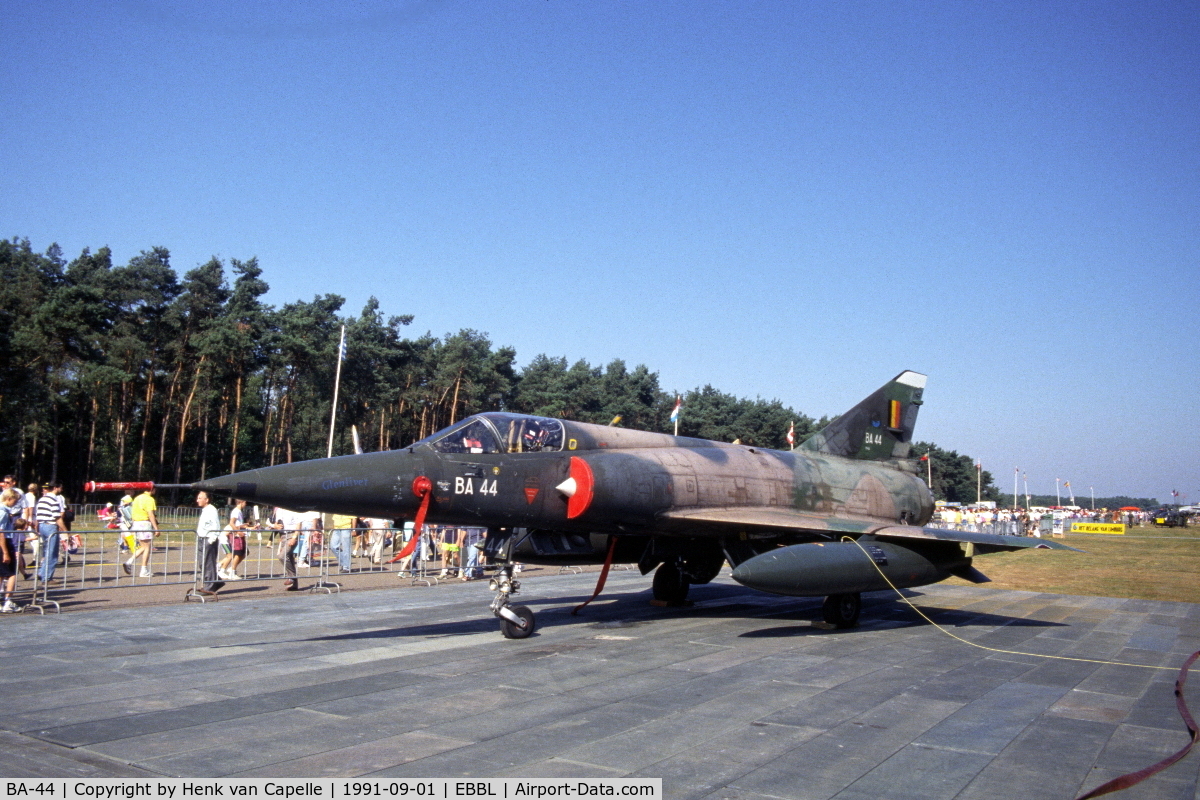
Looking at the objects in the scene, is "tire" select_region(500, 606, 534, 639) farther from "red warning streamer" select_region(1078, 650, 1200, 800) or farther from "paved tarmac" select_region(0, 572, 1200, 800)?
"red warning streamer" select_region(1078, 650, 1200, 800)

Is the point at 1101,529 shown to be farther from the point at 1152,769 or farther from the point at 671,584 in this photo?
the point at 1152,769

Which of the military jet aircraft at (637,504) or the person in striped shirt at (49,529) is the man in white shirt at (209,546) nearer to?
the person in striped shirt at (49,529)

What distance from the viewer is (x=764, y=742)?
21.7 feet

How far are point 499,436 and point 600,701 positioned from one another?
14.5ft

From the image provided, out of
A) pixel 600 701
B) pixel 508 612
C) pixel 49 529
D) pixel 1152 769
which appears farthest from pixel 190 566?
pixel 1152 769

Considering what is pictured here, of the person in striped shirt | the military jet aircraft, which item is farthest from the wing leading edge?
the person in striped shirt

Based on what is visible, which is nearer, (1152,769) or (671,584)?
(1152,769)

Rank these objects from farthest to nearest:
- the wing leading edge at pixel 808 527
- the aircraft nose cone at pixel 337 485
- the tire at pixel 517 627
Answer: the wing leading edge at pixel 808 527 → the tire at pixel 517 627 → the aircraft nose cone at pixel 337 485

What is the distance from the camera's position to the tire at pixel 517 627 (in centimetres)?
1127

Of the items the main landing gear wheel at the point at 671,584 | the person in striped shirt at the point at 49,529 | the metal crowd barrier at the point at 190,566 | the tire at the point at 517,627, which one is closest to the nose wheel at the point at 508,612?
the tire at the point at 517,627

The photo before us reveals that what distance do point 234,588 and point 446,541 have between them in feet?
21.8

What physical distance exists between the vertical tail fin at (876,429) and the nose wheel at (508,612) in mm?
8033

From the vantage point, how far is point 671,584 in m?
15.0

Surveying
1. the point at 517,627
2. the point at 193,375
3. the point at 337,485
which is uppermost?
the point at 193,375
